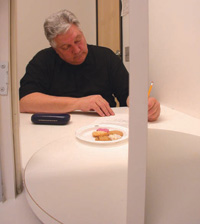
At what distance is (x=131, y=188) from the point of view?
21cm

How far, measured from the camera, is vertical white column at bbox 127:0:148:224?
178 millimetres

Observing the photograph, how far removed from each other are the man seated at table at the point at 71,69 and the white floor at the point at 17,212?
0.82 m

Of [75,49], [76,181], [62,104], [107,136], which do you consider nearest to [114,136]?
[107,136]

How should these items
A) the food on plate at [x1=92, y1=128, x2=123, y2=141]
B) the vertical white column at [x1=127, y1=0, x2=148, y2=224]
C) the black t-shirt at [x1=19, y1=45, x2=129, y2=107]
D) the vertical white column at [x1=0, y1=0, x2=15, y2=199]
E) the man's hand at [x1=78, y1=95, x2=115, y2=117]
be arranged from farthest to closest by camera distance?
the black t-shirt at [x1=19, y1=45, x2=129, y2=107], the man's hand at [x1=78, y1=95, x2=115, y2=117], the food on plate at [x1=92, y1=128, x2=123, y2=141], the vertical white column at [x1=0, y1=0, x2=15, y2=199], the vertical white column at [x1=127, y1=0, x2=148, y2=224]

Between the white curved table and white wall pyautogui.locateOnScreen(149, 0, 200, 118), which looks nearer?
the white curved table

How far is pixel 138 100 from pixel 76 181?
0.20 metres

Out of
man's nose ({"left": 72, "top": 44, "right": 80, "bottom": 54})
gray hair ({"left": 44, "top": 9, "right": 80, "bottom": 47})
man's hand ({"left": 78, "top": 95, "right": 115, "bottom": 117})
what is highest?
gray hair ({"left": 44, "top": 9, "right": 80, "bottom": 47})

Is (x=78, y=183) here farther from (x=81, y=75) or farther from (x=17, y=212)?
(x=81, y=75)

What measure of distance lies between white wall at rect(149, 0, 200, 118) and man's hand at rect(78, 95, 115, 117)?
0.33m

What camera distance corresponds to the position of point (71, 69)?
4.59 ft

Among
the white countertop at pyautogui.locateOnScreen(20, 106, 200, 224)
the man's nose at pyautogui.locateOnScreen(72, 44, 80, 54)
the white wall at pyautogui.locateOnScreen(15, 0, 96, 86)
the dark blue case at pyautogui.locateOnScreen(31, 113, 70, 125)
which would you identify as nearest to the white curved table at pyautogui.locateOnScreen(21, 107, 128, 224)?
the white countertop at pyautogui.locateOnScreen(20, 106, 200, 224)

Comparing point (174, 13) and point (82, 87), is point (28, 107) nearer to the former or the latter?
point (82, 87)

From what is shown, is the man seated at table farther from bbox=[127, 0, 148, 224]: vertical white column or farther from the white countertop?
Answer: bbox=[127, 0, 148, 224]: vertical white column

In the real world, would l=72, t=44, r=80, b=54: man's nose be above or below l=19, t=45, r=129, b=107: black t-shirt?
above
